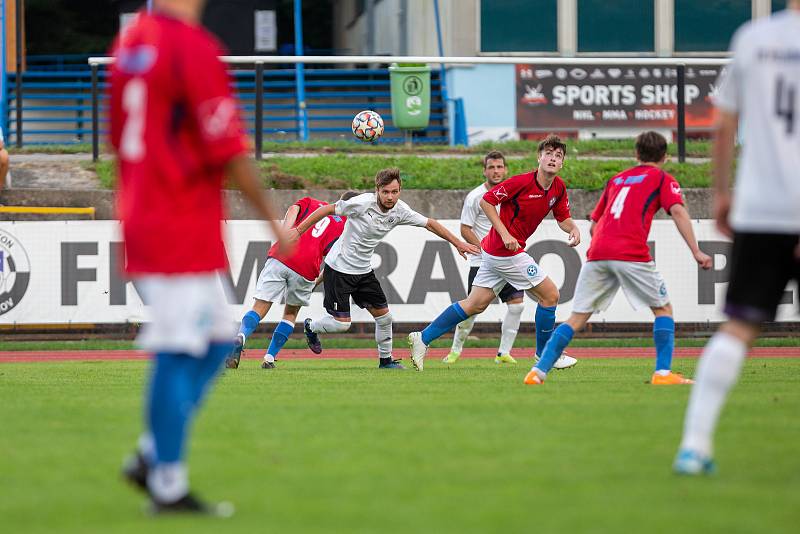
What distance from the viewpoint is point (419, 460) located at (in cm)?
598

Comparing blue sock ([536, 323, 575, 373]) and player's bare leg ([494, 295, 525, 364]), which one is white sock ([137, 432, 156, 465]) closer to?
blue sock ([536, 323, 575, 373])

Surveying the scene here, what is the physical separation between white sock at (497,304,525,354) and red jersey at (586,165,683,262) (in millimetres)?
4280

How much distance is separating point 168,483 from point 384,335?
27.8ft

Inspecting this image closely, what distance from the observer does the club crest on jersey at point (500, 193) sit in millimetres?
12695

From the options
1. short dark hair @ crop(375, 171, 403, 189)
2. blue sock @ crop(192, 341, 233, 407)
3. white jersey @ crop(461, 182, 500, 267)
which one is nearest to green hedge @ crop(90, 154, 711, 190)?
white jersey @ crop(461, 182, 500, 267)

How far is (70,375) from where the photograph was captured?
12258mm

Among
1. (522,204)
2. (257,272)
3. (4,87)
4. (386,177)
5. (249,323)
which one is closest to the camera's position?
(386,177)

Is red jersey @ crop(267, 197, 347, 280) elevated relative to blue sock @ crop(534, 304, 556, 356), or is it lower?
elevated

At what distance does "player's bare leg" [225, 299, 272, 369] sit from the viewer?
42.2ft

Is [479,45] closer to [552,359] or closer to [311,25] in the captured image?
[311,25]

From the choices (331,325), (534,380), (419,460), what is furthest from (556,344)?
(419,460)

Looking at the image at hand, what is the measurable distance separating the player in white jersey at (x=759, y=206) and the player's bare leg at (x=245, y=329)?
7.70 metres

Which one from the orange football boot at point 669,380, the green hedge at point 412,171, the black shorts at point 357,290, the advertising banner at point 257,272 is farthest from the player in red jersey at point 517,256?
the green hedge at point 412,171

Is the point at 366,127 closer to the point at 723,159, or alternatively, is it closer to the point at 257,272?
the point at 257,272
